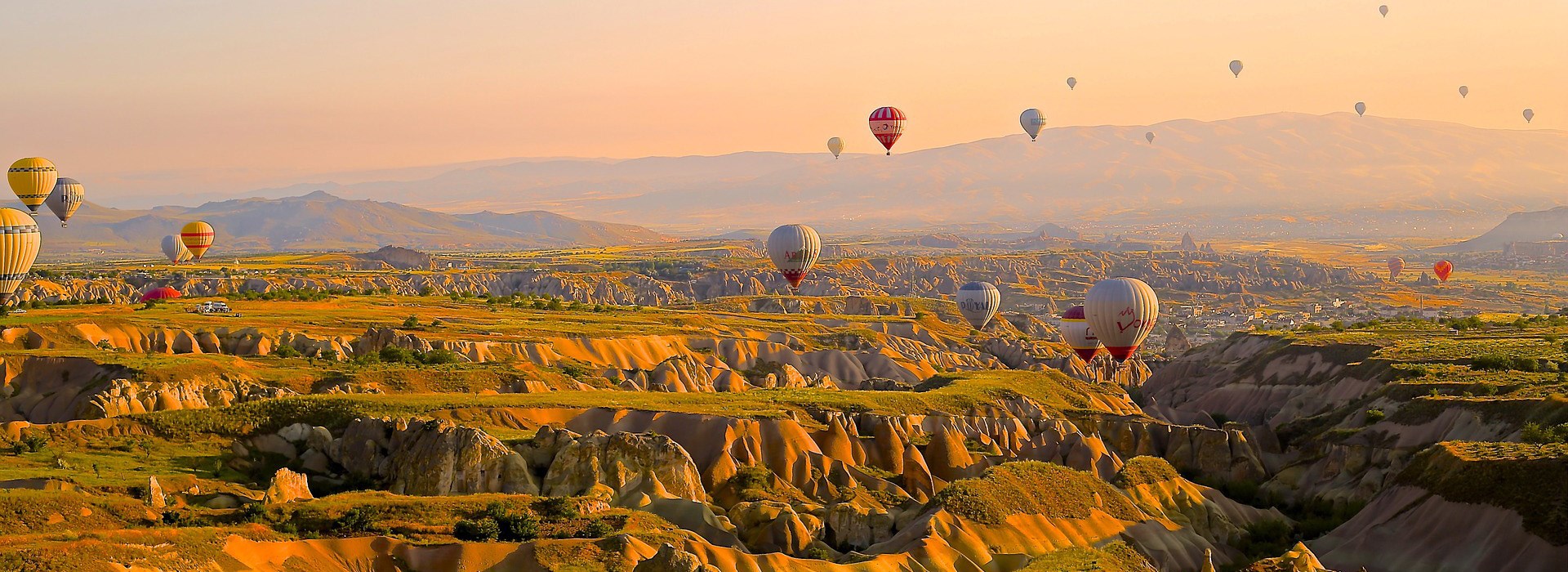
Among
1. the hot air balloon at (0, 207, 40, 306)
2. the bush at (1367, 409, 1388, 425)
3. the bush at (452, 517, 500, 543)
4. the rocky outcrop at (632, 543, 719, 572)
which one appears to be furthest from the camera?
the hot air balloon at (0, 207, 40, 306)

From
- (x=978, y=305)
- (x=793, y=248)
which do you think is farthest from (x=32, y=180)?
(x=978, y=305)

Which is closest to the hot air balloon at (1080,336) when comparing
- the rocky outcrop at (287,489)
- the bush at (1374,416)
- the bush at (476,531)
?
the bush at (1374,416)

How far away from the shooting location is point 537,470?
192ft

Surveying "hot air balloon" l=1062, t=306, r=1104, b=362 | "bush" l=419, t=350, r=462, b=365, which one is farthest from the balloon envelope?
"hot air balloon" l=1062, t=306, r=1104, b=362

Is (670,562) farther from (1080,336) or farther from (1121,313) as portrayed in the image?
(1080,336)

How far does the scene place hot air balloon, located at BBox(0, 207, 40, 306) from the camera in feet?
310

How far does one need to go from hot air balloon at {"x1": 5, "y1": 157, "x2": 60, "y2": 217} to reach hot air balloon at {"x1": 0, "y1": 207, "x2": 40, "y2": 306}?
42751 millimetres

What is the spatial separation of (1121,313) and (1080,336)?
2056 cm

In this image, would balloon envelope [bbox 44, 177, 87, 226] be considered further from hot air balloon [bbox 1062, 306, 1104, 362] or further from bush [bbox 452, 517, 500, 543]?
bush [bbox 452, 517, 500, 543]

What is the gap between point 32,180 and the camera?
5468 inches

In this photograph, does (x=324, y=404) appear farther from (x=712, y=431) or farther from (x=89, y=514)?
(x=89, y=514)

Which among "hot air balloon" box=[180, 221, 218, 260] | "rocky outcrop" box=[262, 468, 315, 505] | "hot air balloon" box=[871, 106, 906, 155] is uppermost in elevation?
"hot air balloon" box=[871, 106, 906, 155]

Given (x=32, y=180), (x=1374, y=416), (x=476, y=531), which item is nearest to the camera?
(x=476, y=531)

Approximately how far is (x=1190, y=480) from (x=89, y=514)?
50155 millimetres
